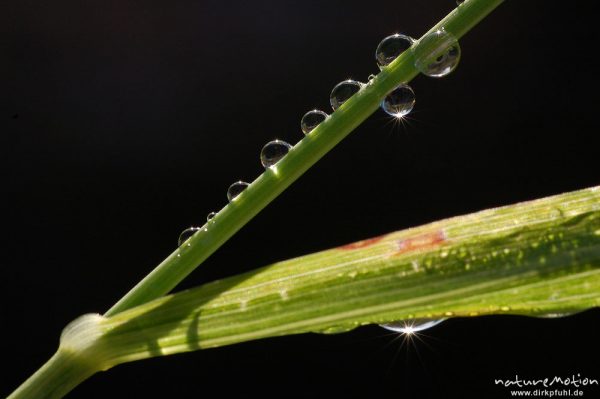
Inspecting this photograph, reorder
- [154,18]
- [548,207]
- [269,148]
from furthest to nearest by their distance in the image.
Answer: [154,18] < [269,148] < [548,207]

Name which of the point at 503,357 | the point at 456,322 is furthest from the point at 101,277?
the point at 503,357

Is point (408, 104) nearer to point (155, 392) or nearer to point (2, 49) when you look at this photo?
point (155, 392)

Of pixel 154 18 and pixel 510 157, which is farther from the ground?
pixel 154 18

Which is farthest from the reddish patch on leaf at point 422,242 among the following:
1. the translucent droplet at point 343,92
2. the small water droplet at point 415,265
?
the translucent droplet at point 343,92

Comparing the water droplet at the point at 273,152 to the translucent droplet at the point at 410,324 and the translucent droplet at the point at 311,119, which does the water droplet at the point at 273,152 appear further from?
the translucent droplet at the point at 410,324

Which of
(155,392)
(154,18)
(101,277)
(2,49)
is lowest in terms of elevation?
(155,392)

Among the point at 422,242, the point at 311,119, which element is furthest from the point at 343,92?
the point at 422,242

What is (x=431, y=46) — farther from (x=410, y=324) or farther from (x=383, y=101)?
(x=410, y=324)
